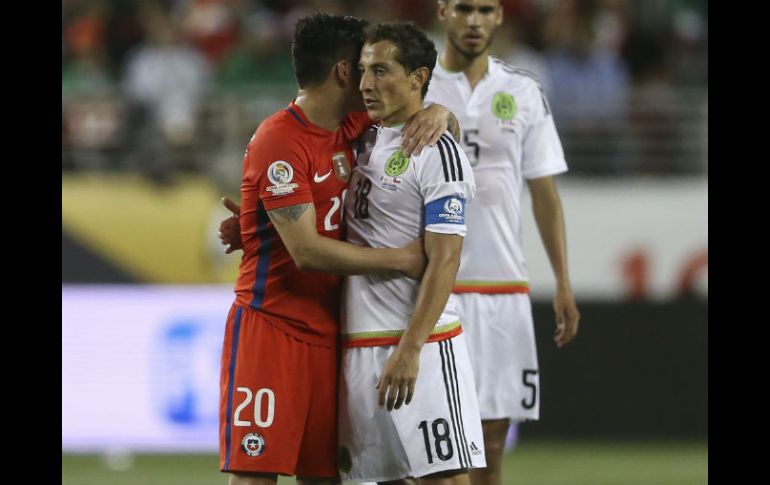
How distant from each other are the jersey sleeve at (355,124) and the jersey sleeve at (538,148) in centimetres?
124

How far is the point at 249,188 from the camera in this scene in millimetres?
4898

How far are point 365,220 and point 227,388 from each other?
82 centimetres

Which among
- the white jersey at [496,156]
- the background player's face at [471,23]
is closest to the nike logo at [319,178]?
the white jersey at [496,156]

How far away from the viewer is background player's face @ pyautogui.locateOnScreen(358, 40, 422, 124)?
15.6 feet

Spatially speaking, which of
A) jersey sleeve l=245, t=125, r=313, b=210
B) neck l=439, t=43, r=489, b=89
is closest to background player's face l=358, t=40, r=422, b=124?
jersey sleeve l=245, t=125, r=313, b=210

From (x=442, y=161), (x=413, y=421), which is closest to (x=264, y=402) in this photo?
(x=413, y=421)

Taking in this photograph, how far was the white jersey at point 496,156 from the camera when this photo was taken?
5996 mm

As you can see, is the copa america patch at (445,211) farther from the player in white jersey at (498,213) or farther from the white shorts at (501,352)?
the white shorts at (501,352)
